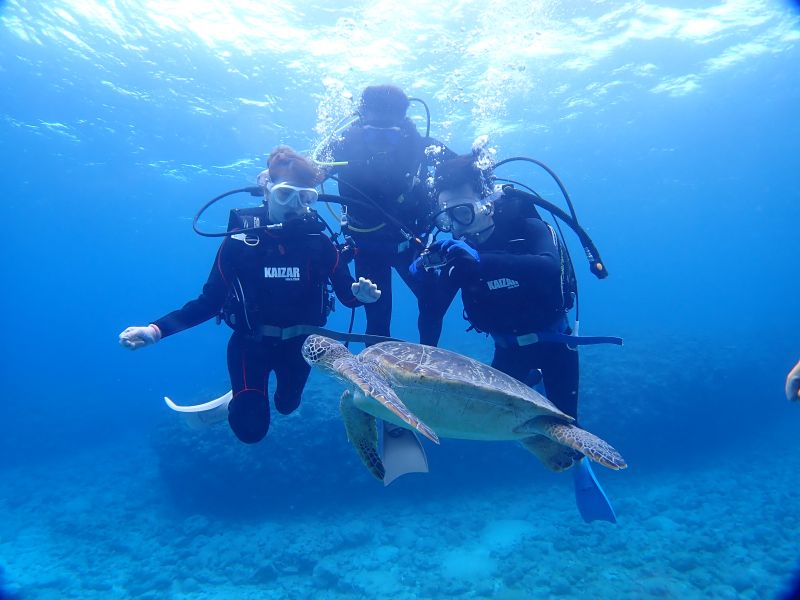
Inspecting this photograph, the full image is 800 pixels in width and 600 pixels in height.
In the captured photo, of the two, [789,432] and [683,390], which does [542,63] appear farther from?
[789,432]

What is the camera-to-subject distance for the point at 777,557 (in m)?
9.60

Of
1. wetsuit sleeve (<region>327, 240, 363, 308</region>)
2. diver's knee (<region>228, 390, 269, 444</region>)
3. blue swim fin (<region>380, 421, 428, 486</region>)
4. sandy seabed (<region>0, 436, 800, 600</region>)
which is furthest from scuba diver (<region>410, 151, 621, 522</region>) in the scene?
sandy seabed (<region>0, 436, 800, 600</region>)

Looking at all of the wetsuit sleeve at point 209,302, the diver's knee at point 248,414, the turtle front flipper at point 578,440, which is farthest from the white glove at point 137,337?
the turtle front flipper at point 578,440

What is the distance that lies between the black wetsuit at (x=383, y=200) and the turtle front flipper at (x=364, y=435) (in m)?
2.13

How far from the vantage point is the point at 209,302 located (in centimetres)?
511

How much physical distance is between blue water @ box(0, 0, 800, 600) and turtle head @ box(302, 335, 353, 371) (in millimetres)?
7783

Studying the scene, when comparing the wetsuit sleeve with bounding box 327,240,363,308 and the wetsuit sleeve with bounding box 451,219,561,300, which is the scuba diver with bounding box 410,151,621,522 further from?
the wetsuit sleeve with bounding box 327,240,363,308

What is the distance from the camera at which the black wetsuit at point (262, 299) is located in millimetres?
5094

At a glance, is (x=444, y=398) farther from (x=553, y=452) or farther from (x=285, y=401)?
(x=285, y=401)

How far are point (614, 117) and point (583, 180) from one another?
12.6 metres

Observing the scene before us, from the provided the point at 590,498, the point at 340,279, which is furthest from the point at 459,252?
the point at 590,498

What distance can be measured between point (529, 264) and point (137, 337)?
417 centimetres

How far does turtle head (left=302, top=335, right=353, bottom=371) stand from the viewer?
12.2ft

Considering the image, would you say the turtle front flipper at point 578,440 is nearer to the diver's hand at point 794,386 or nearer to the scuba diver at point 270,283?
the diver's hand at point 794,386
